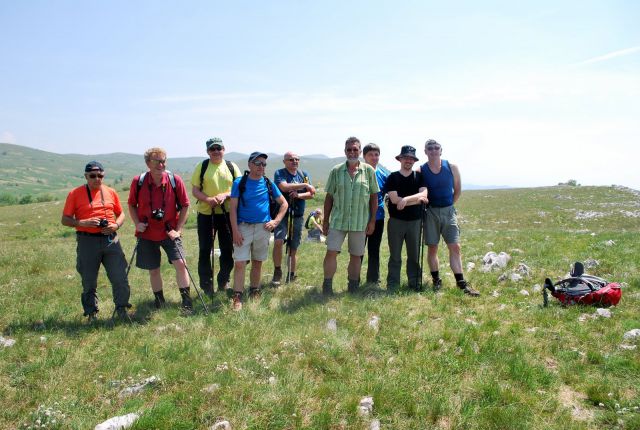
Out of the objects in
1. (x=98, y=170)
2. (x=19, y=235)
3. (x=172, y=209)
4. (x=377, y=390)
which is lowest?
(x=19, y=235)

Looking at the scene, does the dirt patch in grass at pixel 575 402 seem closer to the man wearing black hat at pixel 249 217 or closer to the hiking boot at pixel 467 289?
the hiking boot at pixel 467 289

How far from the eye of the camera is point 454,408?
4.22m

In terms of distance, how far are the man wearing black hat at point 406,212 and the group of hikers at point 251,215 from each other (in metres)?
0.02

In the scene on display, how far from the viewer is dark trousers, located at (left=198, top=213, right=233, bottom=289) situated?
8.42 m

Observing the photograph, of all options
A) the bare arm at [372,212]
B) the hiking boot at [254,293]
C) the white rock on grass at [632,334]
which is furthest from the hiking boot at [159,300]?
the white rock on grass at [632,334]

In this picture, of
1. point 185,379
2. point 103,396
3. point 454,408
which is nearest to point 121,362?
point 103,396

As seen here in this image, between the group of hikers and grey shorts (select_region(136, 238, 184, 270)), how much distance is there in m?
0.02

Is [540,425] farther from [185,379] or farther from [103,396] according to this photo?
[103,396]

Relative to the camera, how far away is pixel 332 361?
5145 millimetres

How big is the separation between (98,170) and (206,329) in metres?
3.28

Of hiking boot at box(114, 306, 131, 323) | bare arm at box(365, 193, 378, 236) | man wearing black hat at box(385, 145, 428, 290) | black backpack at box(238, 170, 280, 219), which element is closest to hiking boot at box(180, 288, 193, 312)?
hiking boot at box(114, 306, 131, 323)

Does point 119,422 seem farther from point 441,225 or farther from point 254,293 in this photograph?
point 441,225

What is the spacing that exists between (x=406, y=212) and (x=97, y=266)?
5942 mm

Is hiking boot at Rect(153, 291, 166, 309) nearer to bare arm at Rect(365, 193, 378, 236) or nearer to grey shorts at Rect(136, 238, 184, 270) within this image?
grey shorts at Rect(136, 238, 184, 270)
